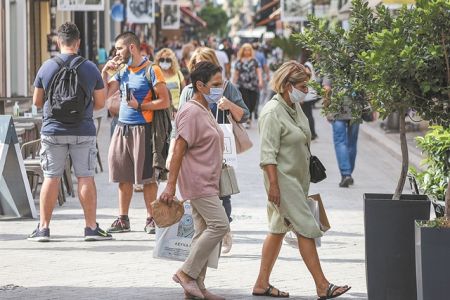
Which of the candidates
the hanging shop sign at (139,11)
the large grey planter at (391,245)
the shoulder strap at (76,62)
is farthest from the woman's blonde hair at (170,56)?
the hanging shop sign at (139,11)

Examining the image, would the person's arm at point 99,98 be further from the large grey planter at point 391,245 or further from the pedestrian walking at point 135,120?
the large grey planter at point 391,245

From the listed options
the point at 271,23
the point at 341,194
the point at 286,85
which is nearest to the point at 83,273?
the point at 286,85

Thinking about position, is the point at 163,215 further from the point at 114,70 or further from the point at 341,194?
the point at 341,194

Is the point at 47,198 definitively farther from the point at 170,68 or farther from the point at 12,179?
the point at 170,68

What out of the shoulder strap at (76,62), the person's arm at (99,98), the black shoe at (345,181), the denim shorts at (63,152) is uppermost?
the shoulder strap at (76,62)

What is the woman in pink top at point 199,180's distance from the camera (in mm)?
8594

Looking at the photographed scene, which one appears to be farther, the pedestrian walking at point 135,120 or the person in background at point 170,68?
the person in background at point 170,68

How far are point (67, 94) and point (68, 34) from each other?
0.52 metres

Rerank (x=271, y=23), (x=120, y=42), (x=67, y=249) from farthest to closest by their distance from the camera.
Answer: (x=271, y=23)
(x=120, y=42)
(x=67, y=249)

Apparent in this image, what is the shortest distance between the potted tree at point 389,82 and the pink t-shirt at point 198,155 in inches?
34.7

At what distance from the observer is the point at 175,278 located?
876 centimetres

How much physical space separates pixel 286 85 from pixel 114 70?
3.80m

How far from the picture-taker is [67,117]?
1121 cm

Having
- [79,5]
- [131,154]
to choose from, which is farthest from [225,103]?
[79,5]
